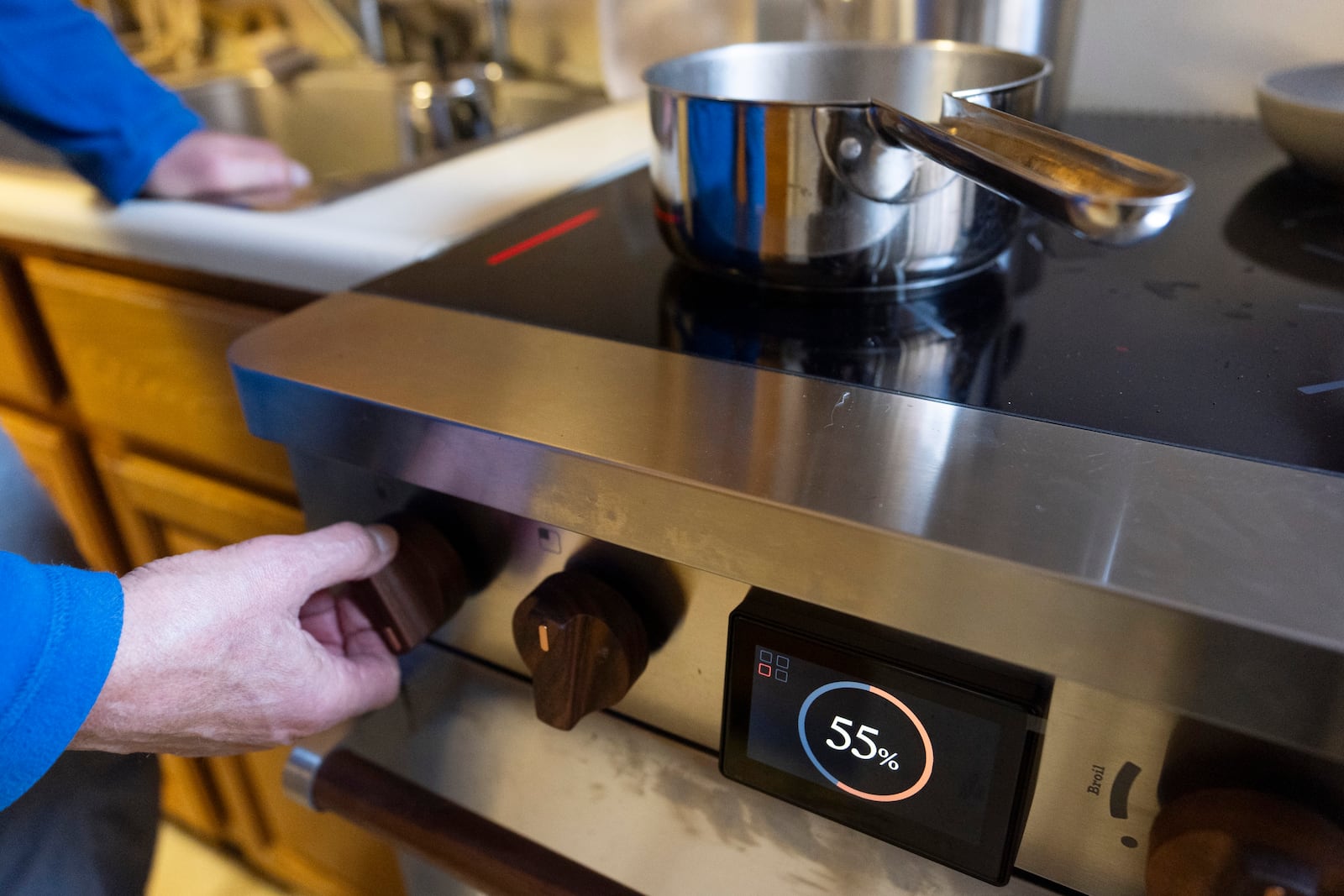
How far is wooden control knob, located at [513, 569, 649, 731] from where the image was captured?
0.34 metres

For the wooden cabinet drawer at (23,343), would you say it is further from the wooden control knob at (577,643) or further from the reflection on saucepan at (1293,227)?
the reflection on saucepan at (1293,227)

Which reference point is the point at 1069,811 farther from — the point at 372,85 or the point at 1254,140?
the point at 372,85

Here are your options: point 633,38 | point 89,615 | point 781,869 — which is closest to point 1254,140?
point 633,38

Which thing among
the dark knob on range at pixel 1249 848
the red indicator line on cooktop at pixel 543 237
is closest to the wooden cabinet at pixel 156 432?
the red indicator line on cooktop at pixel 543 237

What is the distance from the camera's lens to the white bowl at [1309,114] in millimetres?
539

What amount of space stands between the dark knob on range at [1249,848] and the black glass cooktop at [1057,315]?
109 millimetres

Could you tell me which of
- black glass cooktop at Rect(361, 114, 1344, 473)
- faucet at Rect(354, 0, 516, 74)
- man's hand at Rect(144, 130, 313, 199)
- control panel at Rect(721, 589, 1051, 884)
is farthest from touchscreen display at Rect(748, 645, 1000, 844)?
faucet at Rect(354, 0, 516, 74)

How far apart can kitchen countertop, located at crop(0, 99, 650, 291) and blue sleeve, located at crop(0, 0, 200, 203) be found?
0.09 ft

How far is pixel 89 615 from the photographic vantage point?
315 mm

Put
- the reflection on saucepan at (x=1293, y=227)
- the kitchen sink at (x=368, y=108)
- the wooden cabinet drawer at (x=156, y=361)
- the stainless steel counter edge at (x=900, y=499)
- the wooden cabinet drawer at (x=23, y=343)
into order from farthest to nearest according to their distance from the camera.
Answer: the kitchen sink at (x=368, y=108)
the wooden cabinet drawer at (x=23, y=343)
the wooden cabinet drawer at (x=156, y=361)
the reflection on saucepan at (x=1293, y=227)
the stainless steel counter edge at (x=900, y=499)

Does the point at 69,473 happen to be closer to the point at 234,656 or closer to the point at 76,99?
the point at 76,99

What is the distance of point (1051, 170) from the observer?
0.28 metres

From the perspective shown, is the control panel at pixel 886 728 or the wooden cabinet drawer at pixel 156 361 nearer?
the control panel at pixel 886 728

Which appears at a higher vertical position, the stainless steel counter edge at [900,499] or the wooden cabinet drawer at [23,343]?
the stainless steel counter edge at [900,499]
